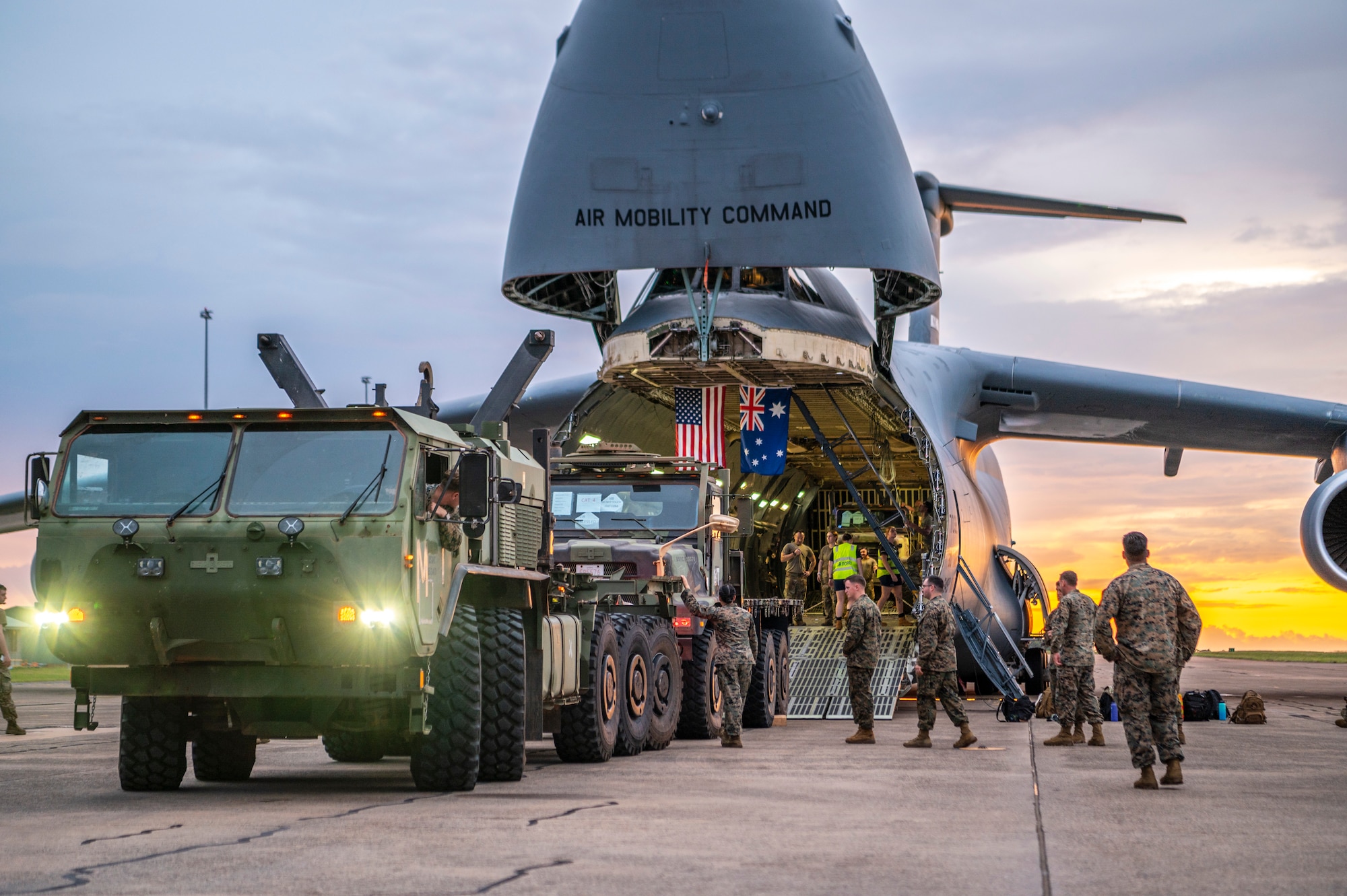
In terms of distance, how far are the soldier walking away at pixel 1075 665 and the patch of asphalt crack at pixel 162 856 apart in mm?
7715

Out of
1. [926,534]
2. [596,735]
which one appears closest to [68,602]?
[596,735]

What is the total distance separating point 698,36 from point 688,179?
1647 mm

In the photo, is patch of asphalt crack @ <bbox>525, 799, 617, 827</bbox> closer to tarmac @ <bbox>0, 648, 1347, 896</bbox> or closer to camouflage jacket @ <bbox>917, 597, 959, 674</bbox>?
tarmac @ <bbox>0, 648, 1347, 896</bbox>

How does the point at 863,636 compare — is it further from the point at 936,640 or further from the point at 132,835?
the point at 132,835

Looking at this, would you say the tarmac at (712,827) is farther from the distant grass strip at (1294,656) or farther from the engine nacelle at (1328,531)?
the distant grass strip at (1294,656)

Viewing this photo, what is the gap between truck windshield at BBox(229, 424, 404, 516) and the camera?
30.7ft

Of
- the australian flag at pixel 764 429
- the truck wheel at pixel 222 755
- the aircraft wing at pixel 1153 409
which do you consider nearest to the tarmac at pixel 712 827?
the truck wheel at pixel 222 755

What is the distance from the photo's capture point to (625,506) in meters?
16.0

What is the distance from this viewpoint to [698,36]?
17984 millimetres

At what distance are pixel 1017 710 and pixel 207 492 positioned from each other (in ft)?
38.5

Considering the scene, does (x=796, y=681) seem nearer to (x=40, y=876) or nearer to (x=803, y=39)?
(x=803, y=39)

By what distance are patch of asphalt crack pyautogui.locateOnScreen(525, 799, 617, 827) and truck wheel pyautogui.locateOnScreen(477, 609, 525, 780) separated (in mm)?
1311

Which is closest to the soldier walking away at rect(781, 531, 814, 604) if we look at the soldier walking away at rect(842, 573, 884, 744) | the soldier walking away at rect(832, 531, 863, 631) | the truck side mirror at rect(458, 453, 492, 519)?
the soldier walking away at rect(832, 531, 863, 631)

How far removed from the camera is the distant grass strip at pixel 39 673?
3469 centimetres
